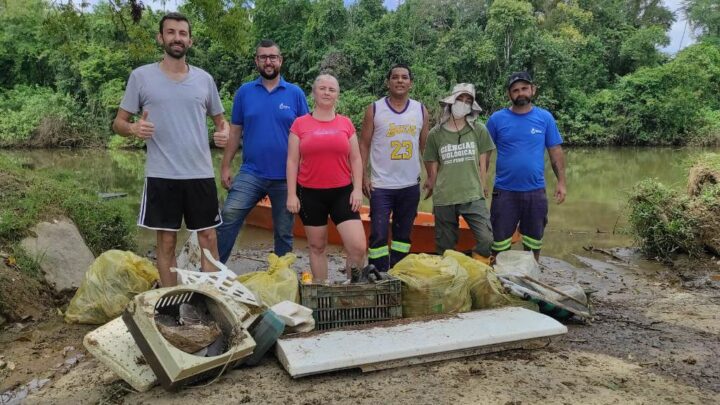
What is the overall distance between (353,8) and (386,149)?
103 ft

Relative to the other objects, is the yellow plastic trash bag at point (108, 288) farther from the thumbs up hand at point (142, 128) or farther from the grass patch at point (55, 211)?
the thumbs up hand at point (142, 128)

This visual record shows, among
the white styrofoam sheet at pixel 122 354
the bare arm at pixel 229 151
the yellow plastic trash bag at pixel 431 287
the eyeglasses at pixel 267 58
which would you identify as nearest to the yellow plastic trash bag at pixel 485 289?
the yellow plastic trash bag at pixel 431 287

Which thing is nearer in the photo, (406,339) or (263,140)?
(406,339)

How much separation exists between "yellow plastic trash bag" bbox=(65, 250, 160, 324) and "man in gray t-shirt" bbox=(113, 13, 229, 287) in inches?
9.5

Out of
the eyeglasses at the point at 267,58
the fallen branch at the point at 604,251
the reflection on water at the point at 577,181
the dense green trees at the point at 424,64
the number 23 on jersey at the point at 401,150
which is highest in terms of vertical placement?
the dense green trees at the point at 424,64

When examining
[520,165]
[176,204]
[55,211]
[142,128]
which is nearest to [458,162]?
[520,165]

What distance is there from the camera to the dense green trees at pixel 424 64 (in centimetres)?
2825

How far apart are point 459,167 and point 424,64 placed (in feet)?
89.6

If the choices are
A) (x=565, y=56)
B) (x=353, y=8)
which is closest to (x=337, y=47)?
(x=353, y=8)

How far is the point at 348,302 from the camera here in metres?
3.53

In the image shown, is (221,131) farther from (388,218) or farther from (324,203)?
(388,218)

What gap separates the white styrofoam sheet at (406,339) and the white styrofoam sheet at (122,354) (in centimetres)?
70

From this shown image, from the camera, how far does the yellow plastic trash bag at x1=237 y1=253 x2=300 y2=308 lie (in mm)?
3545

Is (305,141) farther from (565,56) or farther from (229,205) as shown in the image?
(565,56)
